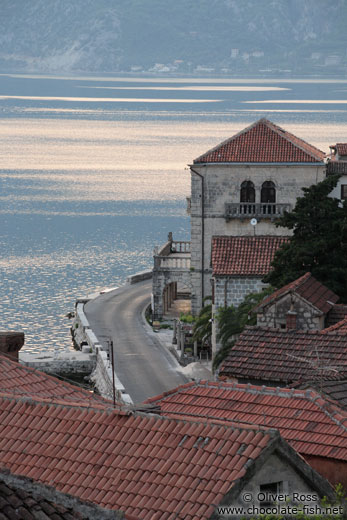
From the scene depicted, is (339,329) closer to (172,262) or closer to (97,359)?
(97,359)

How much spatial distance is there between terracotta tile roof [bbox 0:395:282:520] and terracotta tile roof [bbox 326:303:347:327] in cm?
1729

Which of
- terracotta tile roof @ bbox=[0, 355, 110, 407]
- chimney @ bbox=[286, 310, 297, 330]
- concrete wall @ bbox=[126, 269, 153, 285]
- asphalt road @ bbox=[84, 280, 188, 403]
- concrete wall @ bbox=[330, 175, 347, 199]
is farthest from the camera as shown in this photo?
concrete wall @ bbox=[126, 269, 153, 285]

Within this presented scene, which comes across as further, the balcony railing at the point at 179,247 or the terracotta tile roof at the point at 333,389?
the balcony railing at the point at 179,247

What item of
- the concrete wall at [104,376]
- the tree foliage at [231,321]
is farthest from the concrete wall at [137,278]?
the tree foliage at [231,321]

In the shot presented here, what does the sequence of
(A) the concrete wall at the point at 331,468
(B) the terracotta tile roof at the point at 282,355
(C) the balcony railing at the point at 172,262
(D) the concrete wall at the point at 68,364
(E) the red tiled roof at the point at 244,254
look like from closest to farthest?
(A) the concrete wall at the point at 331,468 < (B) the terracotta tile roof at the point at 282,355 < (E) the red tiled roof at the point at 244,254 < (D) the concrete wall at the point at 68,364 < (C) the balcony railing at the point at 172,262

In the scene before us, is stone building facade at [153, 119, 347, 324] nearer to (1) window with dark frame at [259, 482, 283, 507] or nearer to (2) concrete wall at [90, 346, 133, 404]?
(2) concrete wall at [90, 346, 133, 404]

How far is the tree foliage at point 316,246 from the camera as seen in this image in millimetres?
39719

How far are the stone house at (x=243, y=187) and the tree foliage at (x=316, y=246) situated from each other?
1030cm

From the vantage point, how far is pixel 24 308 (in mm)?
74000

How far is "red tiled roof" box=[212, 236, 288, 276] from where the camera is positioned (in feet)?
142

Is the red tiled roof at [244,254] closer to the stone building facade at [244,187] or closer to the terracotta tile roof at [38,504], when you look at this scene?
the stone building facade at [244,187]

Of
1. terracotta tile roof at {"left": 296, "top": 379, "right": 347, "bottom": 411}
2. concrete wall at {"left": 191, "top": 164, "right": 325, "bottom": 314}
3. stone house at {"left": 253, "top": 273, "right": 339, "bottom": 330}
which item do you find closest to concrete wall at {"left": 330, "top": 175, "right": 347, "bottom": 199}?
concrete wall at {"left": 191, "top": 164, "right": 325, "bottom": 314}

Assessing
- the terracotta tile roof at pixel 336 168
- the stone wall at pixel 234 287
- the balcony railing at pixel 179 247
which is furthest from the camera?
the balcony railing at pixel 179 247

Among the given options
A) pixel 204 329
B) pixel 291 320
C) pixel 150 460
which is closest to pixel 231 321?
pixel 204 329
